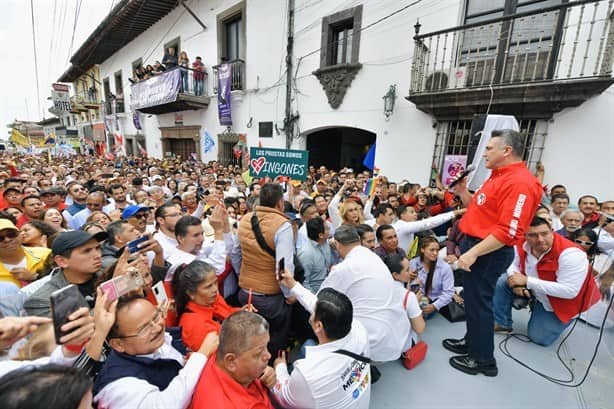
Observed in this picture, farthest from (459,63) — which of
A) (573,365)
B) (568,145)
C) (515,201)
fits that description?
(573,365)

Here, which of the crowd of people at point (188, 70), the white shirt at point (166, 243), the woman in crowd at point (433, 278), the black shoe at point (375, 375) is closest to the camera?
the black shoe at point (375, 375)

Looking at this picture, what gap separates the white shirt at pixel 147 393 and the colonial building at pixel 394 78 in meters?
5.87

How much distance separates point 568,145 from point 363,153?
622cm

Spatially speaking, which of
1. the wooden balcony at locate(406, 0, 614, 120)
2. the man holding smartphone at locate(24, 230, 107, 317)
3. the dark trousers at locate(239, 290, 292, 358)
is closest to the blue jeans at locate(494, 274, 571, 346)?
the dark trousers at locate(239, 290, 292, 358)

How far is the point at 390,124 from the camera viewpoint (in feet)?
22.7

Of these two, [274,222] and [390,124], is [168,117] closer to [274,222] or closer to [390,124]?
[390,124]

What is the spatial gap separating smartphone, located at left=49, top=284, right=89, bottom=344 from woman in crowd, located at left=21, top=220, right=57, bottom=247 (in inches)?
86.7

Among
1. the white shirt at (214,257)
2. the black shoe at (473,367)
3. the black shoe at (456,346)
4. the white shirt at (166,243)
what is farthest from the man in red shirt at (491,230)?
the white shirt at (166,243)

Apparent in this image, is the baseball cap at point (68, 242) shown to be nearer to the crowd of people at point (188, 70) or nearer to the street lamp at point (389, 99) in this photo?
the street lamp at point (389, 99)

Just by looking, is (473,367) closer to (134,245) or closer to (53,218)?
(134,245)

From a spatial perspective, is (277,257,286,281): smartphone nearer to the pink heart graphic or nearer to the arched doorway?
the pink heart graphic

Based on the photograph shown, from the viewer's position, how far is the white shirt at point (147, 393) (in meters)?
1.10

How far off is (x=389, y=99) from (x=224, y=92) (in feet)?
21.6

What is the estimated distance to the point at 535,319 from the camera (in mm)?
2801
